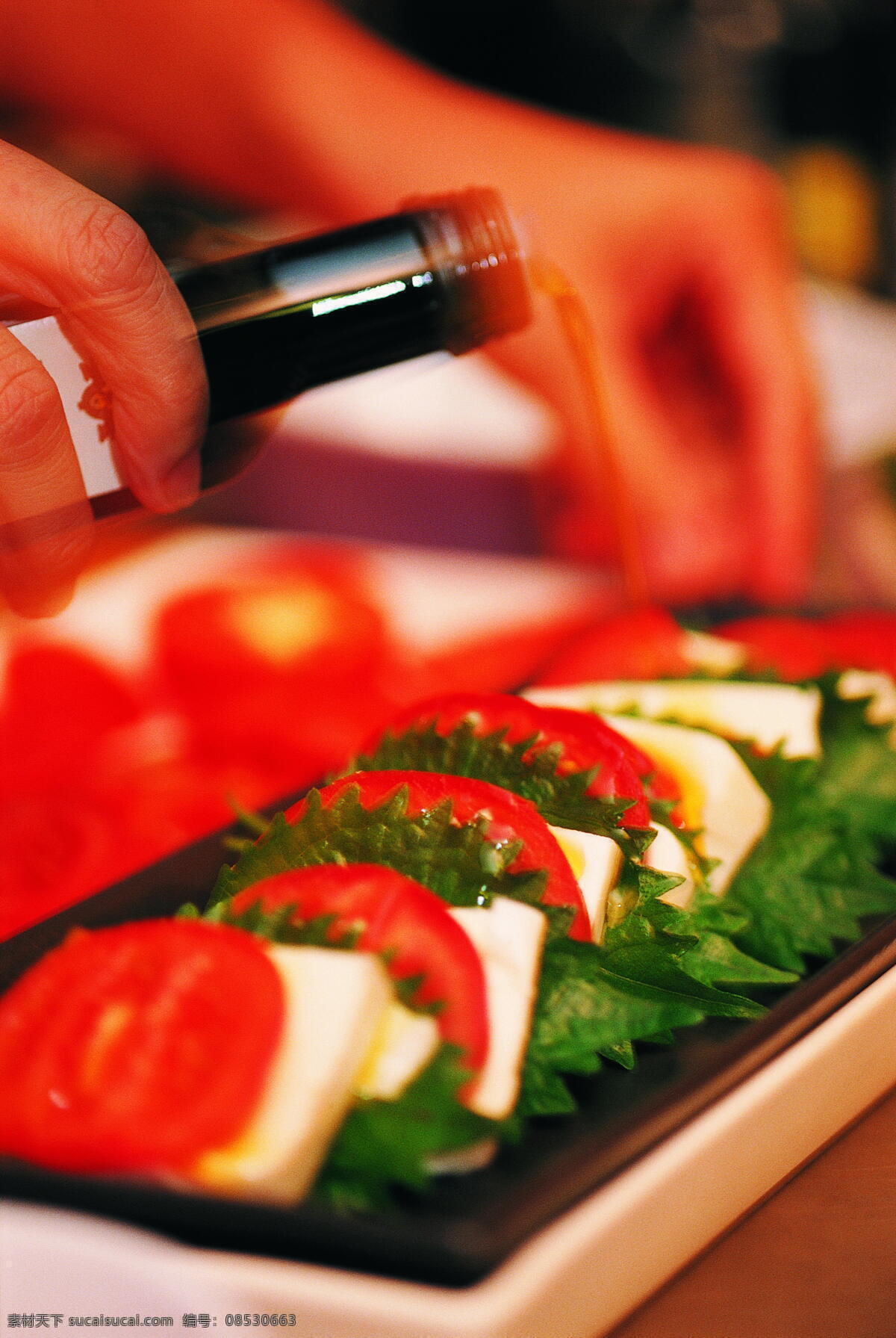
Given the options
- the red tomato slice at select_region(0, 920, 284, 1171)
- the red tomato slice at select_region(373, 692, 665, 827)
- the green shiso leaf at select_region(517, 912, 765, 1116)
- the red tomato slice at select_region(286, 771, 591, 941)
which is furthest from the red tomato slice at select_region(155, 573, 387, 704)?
the red tomato slice at select_region(0, 920, 284, 1171)

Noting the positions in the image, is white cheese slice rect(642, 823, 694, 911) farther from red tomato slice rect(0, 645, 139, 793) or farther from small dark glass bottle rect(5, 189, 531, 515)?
red tomato slice rect(0, 645, 139, 793)

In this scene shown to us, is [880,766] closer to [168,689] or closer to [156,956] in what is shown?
[156,956]

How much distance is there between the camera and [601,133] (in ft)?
9.30

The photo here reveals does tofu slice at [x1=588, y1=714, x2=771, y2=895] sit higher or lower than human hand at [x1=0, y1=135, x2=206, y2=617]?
lower

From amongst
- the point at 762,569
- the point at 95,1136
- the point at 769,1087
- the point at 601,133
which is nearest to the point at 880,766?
the point at 769,1087

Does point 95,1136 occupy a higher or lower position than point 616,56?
lower

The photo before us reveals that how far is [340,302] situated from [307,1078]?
77 cm

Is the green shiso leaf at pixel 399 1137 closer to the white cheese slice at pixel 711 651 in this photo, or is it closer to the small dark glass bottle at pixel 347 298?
the small dark glass bottle at pixel 347 298

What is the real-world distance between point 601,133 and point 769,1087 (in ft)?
8.18

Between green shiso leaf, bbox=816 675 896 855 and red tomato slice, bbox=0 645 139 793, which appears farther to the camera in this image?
red tomato slice, bbox=0 645 139 793

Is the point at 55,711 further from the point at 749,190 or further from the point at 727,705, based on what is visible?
the point at 749,190

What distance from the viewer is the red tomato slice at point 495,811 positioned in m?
1.12

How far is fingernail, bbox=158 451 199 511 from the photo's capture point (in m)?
1.19

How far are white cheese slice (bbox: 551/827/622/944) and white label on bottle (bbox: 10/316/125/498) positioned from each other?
0.58m
